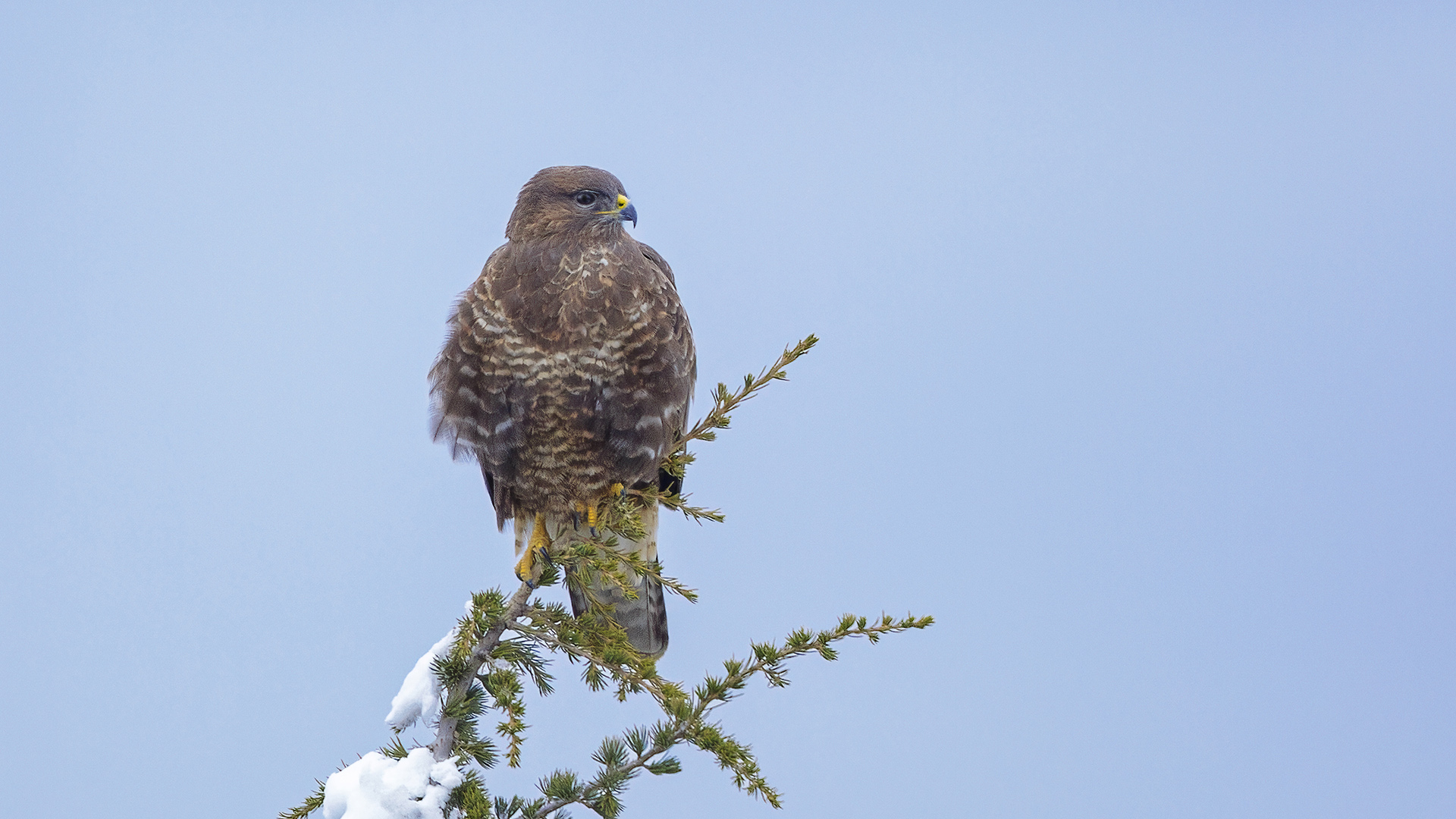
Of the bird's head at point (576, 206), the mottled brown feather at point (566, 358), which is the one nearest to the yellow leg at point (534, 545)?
the mottled brown feather at point (566, 358)

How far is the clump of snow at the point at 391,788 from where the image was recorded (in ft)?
12.6

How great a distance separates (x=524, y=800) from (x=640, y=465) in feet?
5.44

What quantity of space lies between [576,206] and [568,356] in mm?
694

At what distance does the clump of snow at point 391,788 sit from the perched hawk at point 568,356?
4.12ft

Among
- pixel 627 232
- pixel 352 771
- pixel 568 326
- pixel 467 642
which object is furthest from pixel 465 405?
pixel 352 771

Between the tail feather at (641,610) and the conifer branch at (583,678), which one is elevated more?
the tail feather at (641,610)

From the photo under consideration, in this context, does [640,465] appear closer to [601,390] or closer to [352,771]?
[601,390]

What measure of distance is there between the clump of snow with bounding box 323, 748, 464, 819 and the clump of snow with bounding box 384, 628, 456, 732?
183 mm

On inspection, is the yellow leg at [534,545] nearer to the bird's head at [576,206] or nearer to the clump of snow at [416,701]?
the clump of snow at [416,701]

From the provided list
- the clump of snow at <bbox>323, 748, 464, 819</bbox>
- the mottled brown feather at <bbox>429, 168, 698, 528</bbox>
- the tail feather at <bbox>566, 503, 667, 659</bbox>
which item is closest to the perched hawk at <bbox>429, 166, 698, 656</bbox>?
the mottled brown feather at <bbox>429, 168, 698, 528</bbox>

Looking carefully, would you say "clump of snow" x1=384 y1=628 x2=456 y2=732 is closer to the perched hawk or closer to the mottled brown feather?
the perched hawk

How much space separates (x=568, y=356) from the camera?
5.04 meters

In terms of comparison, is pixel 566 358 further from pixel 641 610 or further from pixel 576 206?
pixel 641 610

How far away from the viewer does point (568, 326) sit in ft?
16.5
